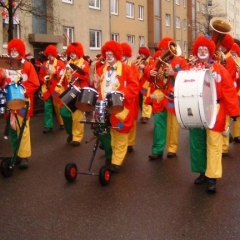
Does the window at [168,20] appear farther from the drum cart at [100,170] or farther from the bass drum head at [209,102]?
the bass drum head at [209,102]

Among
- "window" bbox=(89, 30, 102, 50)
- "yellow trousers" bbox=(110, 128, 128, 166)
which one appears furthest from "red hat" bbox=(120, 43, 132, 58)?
"window" bbox=(89, 30, 102, 50)

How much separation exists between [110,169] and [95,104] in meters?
0.99

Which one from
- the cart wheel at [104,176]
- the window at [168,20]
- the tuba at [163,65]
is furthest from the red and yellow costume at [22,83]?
the window at [168,20]

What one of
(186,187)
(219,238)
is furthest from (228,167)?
(219,238)

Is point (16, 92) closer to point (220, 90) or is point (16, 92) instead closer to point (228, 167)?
point (220, 90)

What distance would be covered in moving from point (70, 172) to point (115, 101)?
1.06 m

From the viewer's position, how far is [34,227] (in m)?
4.74

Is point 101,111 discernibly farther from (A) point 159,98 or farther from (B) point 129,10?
(B) point 129,10

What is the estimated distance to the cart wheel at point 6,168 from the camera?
21.8ft

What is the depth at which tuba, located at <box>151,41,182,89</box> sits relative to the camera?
736 centimetres

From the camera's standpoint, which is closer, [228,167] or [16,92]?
[16,92]

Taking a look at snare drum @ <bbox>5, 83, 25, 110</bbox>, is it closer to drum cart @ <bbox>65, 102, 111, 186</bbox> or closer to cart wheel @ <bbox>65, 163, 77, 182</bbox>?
drum cart @ <bbox>65, 102, 111, 186</bbox>

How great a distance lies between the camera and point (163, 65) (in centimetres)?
750

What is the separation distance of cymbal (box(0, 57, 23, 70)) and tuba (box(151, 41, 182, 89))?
6.99 ft
